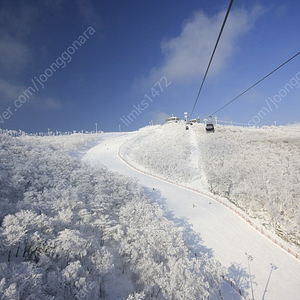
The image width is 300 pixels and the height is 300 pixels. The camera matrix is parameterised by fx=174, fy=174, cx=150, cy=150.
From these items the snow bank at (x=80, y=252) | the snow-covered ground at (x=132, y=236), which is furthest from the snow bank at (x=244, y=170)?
the snow bank at (x=80, y=252)

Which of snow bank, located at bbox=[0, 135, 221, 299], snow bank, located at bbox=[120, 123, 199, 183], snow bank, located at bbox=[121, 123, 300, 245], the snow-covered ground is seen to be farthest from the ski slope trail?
snow bank, located at bbox=[120, 123, 199, 183]

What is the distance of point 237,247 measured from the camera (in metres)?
17.2

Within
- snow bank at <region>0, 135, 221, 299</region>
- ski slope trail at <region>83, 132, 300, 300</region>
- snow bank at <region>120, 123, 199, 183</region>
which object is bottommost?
ski slope trail at <region>83, 132, 300, 300</region>

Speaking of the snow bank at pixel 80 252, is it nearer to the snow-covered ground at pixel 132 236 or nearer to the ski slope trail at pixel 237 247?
the snow-covered ground at pixel 132 236

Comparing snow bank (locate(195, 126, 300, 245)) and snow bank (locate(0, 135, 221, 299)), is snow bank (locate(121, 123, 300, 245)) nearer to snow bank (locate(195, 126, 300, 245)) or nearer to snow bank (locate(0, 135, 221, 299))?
snow bank (locate(195, 126, 300, 245))

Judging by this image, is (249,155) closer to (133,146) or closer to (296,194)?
(296,194)

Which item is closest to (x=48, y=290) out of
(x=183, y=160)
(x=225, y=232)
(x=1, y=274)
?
(x=1, y=274)

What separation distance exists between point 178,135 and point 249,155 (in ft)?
82.6

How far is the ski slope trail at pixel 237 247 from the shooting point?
13561mm

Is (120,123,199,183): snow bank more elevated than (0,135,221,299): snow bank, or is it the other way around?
(120,123,199,183): snow bank

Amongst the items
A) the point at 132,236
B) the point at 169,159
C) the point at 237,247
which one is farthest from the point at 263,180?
the point at 132,236

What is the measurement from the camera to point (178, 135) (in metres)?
55.1

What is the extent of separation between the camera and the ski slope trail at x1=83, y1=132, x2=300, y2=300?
13561mm

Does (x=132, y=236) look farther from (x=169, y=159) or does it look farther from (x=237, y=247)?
(x=169, y=159)
